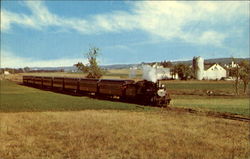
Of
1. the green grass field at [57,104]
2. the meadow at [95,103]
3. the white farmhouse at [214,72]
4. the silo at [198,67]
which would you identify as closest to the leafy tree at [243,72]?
the meadow at [95,103]

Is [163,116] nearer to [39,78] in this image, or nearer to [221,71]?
[39,78]

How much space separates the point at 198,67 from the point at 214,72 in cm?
830

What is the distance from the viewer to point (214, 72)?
13288cm

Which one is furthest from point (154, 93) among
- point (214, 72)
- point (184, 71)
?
point (214, 72)

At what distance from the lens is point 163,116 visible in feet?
83.5

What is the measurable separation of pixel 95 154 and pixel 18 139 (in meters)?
5.10

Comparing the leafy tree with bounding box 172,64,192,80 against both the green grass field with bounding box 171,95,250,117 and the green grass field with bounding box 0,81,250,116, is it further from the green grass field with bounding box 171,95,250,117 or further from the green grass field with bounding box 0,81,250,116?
the green grass field with bounding box 171,95,250,117

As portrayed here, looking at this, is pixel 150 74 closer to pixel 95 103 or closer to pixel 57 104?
pixel 95 103

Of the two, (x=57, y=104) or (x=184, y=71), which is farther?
(x=184, y=71)

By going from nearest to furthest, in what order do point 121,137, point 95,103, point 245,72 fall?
point 121,137 → point 95,103 → point 245,72

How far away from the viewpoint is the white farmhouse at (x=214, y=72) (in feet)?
430

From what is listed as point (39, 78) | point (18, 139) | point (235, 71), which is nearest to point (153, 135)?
point (18, 139)

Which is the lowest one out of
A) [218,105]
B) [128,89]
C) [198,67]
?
[218,105]

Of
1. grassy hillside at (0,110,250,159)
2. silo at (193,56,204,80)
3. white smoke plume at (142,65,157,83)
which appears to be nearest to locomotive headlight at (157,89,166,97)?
white smoke plume at (142,65,157,83)
